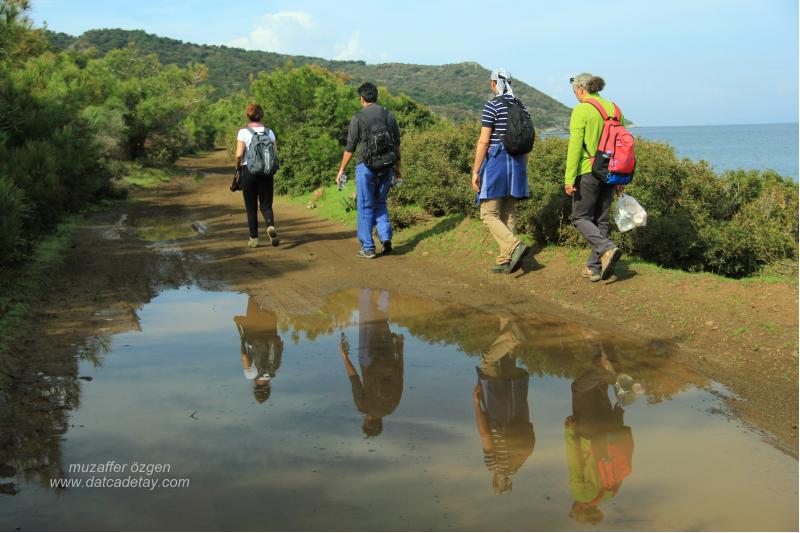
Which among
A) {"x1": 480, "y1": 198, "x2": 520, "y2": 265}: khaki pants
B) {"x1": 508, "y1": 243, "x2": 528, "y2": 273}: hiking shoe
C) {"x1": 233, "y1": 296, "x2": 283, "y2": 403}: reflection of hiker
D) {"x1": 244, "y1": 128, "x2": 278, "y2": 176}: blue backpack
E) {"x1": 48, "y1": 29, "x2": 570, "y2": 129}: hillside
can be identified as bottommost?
{"x1": 233, "y1": 296, "x2": 283, "y2": 403}: reflection of hiker

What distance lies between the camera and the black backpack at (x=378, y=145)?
32.4 ft

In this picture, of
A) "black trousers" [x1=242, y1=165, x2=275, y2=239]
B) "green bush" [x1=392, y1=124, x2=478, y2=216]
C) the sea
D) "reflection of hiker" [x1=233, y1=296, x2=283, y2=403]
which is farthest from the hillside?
"reflection of hiker" [x1=233, y1=296, x2=283, y2=403]

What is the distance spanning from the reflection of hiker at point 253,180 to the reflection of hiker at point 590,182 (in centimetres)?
487

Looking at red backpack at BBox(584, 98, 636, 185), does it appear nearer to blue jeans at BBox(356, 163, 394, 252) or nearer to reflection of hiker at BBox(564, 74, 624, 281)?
reflection of hiker at BBox(564, 74, 624, 281)

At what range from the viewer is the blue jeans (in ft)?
33.1

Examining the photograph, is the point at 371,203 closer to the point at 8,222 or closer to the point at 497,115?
Answer: the point at 497,115

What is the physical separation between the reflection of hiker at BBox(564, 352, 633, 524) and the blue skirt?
3.42 meters

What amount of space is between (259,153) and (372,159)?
6.32 ft

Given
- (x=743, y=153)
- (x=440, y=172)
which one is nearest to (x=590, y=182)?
(x=440, y=172)

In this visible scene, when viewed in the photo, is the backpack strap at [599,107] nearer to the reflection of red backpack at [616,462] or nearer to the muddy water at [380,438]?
the muddy water at [380,438]

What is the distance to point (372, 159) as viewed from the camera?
9.91 meters

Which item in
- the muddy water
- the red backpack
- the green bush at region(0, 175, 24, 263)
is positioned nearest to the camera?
the muddy water

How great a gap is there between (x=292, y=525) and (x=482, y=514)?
904mm

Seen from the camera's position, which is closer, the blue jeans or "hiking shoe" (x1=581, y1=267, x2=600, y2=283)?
"hiking shoe" (x1=581, y1=267, x2=600, y2=283)
